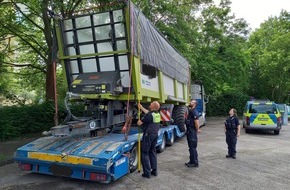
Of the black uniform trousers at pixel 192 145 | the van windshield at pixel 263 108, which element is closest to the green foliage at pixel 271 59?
the van windshield at pixel 263 108

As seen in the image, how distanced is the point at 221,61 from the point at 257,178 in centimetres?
1458

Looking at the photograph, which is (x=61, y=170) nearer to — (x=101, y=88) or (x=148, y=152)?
(x=148, y=152)

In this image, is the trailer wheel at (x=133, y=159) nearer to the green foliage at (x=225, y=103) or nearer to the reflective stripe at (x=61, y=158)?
the reflective stripe at (x=61, y=158)

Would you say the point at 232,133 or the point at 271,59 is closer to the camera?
the point at 232,133

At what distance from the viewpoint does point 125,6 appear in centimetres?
658

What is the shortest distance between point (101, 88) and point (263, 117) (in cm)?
1095

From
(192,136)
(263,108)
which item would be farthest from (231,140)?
(263,108)

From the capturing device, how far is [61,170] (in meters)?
5.71

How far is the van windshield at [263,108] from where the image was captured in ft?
48.8

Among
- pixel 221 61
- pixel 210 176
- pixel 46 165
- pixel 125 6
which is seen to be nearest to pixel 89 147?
pixel 46 165

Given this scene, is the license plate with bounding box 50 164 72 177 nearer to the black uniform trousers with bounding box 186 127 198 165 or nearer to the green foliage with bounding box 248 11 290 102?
the black uniform trousers with bounding box 186 127 198 165

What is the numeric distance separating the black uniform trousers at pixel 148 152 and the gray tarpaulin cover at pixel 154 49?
2.06 metres

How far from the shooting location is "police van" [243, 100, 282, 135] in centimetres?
1466

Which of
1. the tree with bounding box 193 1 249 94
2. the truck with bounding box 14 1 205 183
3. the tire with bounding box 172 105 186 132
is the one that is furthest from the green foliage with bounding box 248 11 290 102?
the truck with bounding box 14 1 205 183
